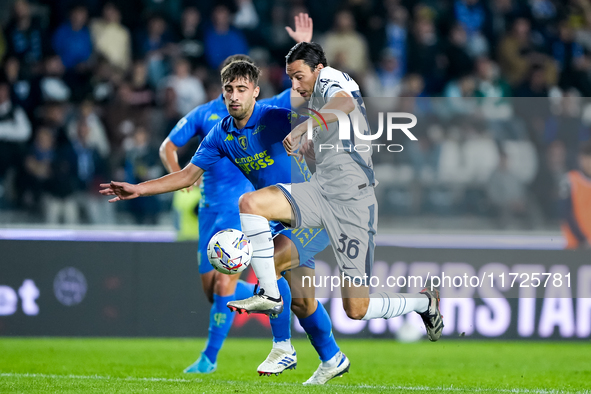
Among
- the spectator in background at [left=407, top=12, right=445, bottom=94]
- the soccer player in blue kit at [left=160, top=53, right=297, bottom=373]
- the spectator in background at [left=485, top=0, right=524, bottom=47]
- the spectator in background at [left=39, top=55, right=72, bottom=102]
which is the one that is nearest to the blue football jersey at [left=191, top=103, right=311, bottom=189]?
the soccer player in blue kit at [left=160, top=53, right=297, bottom=373]

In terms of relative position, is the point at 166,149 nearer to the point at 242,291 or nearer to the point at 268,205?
the point at 242,291

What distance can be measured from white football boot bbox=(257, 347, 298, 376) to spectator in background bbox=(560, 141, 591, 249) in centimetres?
478

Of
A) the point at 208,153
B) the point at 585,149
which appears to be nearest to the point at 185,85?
the point at 585,149

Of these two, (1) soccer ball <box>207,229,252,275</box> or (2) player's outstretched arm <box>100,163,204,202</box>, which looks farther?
(2) player's outstretched arm <box>100,163,204,202</box>

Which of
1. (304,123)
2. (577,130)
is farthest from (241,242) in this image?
(577,130)

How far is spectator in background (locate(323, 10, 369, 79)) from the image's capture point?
1212 cm

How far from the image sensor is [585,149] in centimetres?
953

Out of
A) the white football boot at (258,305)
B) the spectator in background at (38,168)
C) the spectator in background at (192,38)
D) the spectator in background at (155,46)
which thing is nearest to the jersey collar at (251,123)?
the white football boot at (258,305)

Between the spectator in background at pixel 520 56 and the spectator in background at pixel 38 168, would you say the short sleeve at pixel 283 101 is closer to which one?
the spectator in background at pixel 38 168

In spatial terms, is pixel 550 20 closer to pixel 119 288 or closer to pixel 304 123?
pixel 119 288

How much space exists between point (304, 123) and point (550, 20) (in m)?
9.60

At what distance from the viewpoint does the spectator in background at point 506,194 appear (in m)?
9.27

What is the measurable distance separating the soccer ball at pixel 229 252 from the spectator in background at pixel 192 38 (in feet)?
22.1

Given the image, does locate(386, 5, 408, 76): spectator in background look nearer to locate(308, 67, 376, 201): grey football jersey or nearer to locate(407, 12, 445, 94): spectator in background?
locate(407, 12, 445, 94): spectator in background
